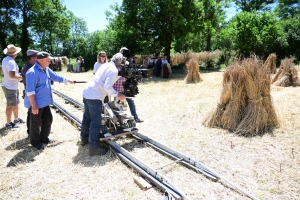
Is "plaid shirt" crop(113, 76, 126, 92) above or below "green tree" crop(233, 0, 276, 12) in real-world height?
below

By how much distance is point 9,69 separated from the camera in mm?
5383

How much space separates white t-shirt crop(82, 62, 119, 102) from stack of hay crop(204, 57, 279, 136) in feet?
8.65

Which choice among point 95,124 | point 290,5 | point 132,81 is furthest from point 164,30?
point 290,5

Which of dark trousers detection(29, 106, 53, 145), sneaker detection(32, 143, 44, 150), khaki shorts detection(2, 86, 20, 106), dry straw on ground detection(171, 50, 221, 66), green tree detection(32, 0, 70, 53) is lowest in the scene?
sneaker detection(32, 143, 44, 150)

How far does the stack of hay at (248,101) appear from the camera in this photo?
490 centimetres

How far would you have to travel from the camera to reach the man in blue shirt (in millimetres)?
4203

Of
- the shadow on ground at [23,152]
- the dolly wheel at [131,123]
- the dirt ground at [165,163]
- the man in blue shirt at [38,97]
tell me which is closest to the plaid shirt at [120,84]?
the dolly wheel at [131,123]

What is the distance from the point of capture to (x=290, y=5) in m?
32.0

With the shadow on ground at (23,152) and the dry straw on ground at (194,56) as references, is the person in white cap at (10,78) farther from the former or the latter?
the dry straw on ground at (194,56)

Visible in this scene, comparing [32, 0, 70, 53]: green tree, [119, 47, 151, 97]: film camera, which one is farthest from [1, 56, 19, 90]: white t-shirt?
[32, 0, 70, 53]: green tree

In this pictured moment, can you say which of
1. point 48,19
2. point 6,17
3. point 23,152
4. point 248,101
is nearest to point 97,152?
point 23,152

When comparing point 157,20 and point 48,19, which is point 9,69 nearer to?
point 157,20

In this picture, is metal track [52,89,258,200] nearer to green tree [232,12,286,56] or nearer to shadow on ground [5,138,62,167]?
shadow on ground [5,138,62,167]

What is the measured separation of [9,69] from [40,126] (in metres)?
1.77
